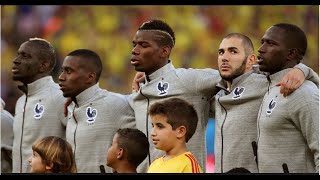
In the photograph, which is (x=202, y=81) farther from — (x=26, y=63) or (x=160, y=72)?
(x=26, y=63)

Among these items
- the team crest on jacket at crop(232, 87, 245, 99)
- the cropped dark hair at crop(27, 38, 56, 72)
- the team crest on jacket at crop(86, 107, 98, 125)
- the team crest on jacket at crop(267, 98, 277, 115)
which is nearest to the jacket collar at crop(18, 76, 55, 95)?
the cropped dark hair at crop(27, 38, 56, 72)

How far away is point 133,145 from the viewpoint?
214 inches

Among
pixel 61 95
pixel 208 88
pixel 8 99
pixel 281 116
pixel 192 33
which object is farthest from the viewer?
pixel 192 33

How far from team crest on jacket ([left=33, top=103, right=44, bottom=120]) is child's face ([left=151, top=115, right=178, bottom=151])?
5.53 ft

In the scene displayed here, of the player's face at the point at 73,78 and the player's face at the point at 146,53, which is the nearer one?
the player's face at the point at 146,53

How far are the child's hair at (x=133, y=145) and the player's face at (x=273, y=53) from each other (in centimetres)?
87

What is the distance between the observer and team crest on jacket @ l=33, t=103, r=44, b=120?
6.76 meters

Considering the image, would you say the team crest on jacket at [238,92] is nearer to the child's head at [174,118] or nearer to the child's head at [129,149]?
the child's head at [174,118]

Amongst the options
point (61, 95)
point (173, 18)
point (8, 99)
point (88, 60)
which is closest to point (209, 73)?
point (88, 60)

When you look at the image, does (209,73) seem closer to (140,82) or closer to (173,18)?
(140,82)

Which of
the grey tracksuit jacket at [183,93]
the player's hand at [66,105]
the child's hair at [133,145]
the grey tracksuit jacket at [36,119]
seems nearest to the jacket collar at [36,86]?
the grey tracksuit jacket at [36,119]

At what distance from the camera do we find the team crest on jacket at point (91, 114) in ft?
20.7

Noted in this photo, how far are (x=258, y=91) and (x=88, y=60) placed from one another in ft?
4.59

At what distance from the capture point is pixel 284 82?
5.44m
